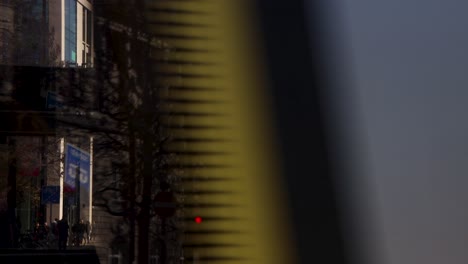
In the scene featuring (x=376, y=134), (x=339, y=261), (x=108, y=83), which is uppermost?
(x=108, y=83)

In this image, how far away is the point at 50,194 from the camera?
102 cm

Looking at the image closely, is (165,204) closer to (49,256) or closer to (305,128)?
(305,128)

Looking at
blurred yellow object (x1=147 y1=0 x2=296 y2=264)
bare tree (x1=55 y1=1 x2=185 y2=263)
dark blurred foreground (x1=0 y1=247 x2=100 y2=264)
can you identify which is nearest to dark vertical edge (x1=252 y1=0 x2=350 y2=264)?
blurred yellow object (x1=147 y1=0 x2=296 y2=264)

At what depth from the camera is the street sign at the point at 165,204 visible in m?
0.78

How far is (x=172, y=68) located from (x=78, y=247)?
318 mm

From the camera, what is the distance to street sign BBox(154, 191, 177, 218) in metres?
0.78

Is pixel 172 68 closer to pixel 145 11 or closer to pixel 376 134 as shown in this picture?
pixel 145 11

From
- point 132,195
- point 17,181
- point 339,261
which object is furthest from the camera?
point 17,181

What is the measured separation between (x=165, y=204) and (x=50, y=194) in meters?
0.28

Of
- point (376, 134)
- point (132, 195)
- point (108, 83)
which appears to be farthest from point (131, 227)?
point (376, 134)

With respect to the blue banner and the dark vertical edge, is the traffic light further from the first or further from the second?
the blue banner

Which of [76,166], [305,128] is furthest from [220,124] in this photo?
[76,166]

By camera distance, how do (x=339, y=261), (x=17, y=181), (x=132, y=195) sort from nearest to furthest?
(x=339, y=261)
(x=132, y=195)
(x=17, y=181)

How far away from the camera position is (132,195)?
86cm
